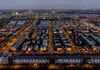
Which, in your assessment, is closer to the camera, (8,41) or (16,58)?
(16,58)

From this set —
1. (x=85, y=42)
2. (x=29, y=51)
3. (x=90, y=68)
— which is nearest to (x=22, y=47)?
(x=29, y=51)

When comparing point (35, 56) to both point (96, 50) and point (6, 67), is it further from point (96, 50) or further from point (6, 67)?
point (96, 50)

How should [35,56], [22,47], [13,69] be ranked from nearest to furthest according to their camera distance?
[13,69] < [35,56] < [22,47]

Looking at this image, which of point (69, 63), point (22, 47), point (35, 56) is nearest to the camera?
point (69, 63)

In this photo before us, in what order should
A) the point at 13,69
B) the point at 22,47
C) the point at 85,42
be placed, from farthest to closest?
1. the point at 85,42
2. the point at 22,47
3. the point at 13,69

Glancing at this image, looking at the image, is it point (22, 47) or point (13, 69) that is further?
point (22, 47)

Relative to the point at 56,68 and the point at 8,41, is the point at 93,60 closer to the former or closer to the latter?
the point at 56,68

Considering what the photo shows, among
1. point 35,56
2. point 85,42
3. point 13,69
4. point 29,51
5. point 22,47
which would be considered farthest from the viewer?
point 85,42

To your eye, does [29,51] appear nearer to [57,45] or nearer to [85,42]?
[57,45]

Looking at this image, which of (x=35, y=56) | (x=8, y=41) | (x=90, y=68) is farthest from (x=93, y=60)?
(x=8, y=41)
